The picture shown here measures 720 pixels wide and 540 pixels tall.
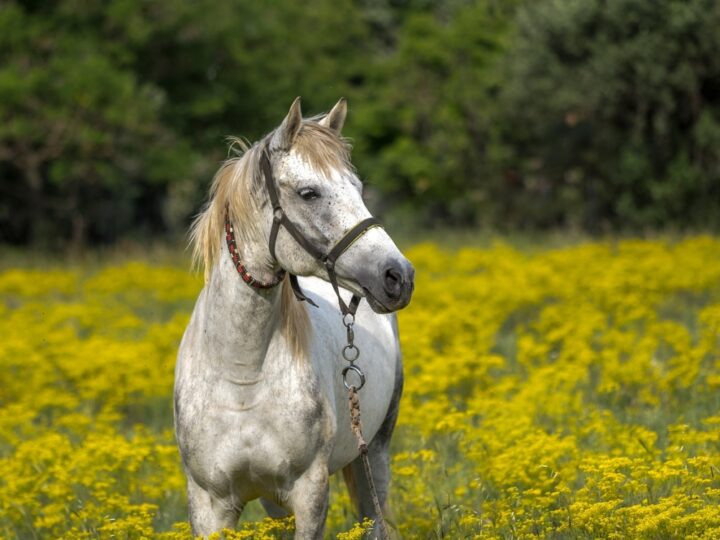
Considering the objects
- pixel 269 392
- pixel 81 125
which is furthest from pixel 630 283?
pixel 81 125

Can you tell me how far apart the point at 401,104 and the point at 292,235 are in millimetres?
31978

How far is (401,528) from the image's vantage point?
5.34 metres

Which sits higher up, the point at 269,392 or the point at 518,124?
the point at 518,124

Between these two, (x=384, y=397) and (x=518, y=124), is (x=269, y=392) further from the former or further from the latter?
(x=518, y=124)

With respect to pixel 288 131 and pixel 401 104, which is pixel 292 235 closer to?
pixel 288 131

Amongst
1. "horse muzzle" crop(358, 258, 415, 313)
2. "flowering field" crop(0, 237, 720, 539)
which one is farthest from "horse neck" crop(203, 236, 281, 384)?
"flowering field" crop(0, 237, 720, 539)

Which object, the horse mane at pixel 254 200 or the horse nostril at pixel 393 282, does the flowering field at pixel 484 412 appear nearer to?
the horse mane at pixel 254 200

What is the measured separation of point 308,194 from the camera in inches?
155

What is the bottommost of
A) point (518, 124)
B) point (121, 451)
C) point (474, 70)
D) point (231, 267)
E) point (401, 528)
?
point (401, 528)

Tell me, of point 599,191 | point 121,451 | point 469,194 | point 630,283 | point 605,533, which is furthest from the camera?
point 469,194

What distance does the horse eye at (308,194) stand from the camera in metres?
3.91

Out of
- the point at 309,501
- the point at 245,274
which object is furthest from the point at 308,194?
the point at 309,501

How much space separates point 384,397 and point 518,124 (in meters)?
24.7

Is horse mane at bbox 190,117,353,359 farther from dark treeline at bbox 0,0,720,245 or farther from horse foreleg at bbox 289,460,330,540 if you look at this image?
dark treeline at bbox 0,0,720,245
